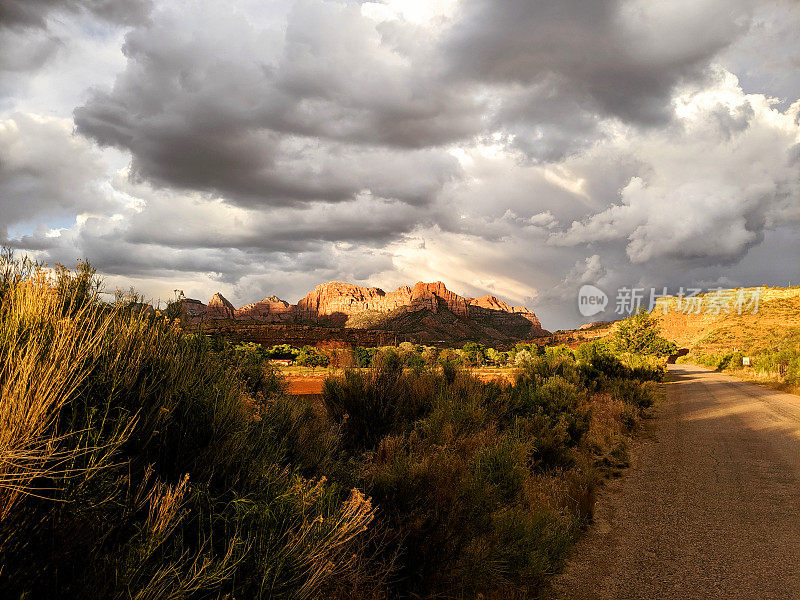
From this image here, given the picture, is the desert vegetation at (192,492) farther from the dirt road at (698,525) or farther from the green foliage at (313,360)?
the green foliage at (313,360)

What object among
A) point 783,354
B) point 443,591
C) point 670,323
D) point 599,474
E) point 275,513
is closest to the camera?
point 275,513

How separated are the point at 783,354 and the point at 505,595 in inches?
1779

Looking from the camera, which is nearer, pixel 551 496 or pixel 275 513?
pixel 275 513

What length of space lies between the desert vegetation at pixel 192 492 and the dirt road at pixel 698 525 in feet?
2.43

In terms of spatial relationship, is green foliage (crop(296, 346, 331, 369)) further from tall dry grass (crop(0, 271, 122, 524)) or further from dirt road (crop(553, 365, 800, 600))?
tall dry grass (crop(0, 271, 122, 524))

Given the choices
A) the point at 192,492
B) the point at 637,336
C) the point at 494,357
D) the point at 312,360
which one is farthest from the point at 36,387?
the point at 494,357

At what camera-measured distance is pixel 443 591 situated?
5152mm

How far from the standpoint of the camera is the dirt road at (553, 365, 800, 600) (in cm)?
650

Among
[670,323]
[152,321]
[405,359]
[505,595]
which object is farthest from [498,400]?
[670,323]

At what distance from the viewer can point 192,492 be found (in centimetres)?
362

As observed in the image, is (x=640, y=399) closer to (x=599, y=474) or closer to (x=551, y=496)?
(x=599, y=474)

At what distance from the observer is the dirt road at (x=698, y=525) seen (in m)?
6.50

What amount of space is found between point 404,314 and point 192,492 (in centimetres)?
11312

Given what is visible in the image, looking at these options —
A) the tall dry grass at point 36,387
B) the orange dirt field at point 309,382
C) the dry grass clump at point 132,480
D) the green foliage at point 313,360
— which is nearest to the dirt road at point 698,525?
the dry grass clump at point 132,480
